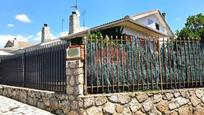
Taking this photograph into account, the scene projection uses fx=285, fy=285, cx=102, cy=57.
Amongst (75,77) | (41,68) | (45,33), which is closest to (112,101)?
(75,77)

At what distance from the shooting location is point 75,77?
820cm

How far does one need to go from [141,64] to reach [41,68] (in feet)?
12.2

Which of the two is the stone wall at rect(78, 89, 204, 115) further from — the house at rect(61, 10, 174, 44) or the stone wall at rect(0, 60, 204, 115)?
the house at rect(61, 10, 174, 44)

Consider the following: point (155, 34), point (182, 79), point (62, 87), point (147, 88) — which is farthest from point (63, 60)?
point (155, 34)

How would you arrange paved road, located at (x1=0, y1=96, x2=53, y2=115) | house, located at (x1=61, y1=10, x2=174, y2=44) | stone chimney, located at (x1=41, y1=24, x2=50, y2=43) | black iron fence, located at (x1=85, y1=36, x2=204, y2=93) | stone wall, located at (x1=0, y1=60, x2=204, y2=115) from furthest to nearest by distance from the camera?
stone chimney, located at (x1=41, y1=24, x2=50, y2=43) → house, located at (x1=61, y1=10, x2=174, y2=44) → paved road, located at (x1=0, y1=96, x2=53, y2=115) → black iron fence, located at (x1=85, y1=36, x2=204, y2=93) → stone wall, located at (x1=0, y1=60, x2=204, y2=115)

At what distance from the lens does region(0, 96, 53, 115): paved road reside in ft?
29.9

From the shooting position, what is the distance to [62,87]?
8898mm

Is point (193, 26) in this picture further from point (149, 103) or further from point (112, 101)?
point (112, 101)

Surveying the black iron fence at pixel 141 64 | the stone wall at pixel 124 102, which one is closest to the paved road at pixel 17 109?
the stone wall at pixel 124 102

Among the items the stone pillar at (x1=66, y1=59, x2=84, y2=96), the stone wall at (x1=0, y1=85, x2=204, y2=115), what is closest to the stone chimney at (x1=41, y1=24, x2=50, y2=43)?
the stone wall at (x1=0, y1=85, x2=204, y2=115)

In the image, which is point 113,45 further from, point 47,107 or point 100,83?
point 47,107

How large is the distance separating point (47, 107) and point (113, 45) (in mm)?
2950

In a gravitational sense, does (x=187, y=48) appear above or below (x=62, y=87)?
above

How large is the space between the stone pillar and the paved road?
1347 millimetres
